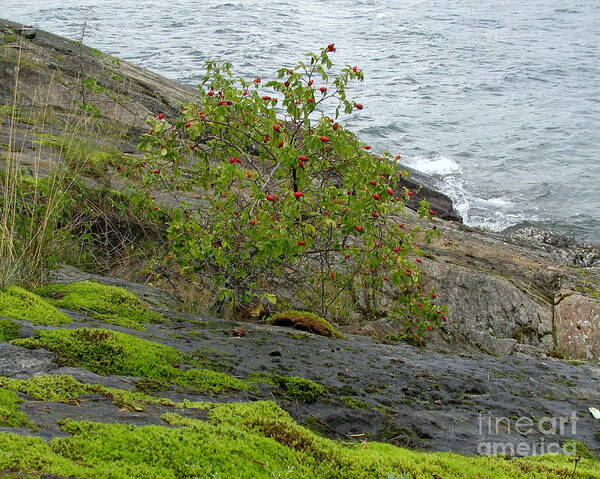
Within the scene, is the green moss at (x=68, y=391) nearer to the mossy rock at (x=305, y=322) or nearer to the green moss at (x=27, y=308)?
the green moss at (x=27, y=308)

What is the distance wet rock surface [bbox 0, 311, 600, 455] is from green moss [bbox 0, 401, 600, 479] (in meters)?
0.20

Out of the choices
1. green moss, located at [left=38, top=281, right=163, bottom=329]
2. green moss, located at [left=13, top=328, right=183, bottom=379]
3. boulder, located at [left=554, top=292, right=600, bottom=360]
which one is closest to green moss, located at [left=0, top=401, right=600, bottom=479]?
green moss, located at [left=13, top=328, right=183, bottom=379]

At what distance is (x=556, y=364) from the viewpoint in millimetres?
6945

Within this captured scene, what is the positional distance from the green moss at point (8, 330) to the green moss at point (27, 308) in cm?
21

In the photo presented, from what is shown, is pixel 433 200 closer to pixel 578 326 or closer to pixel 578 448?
pixel 578 326

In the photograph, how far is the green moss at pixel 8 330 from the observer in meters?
3.77

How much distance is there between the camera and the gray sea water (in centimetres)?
1964

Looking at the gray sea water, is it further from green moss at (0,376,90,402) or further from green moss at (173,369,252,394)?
green moss at (0,376,90,402)

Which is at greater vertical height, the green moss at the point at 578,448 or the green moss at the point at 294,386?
the green moss at the point at 294,386

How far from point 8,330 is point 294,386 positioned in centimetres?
180

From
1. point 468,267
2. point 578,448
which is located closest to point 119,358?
point 578,448

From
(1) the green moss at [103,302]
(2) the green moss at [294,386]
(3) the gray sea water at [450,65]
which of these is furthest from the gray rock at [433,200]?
(2) the green moss at [294,386]

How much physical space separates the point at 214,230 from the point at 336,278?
210cm

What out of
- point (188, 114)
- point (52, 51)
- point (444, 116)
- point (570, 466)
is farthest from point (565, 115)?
point (570, 466)
